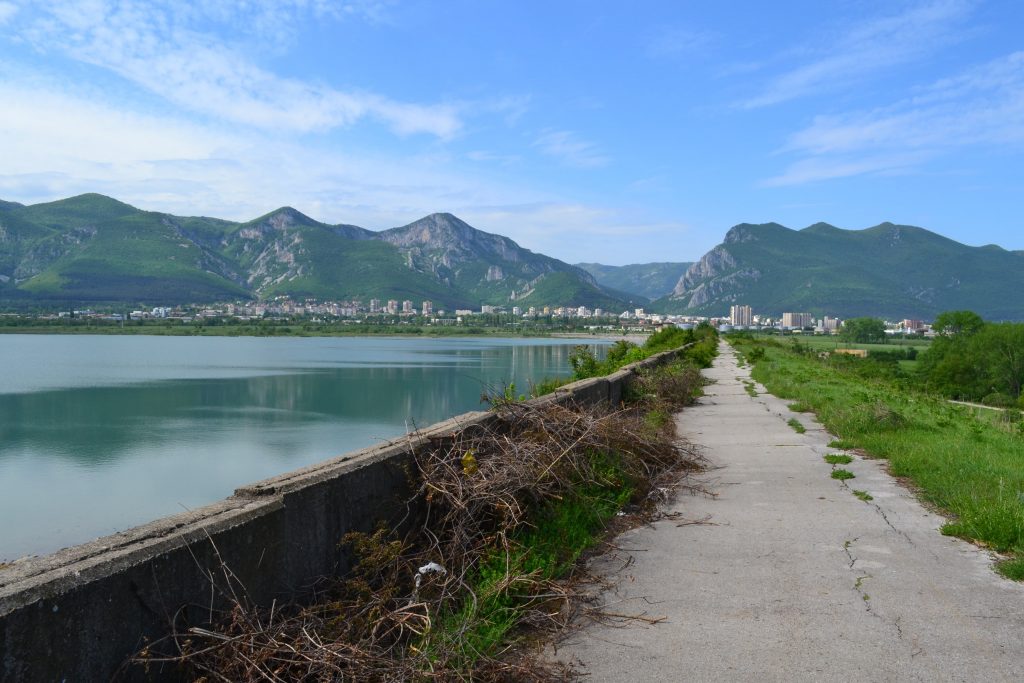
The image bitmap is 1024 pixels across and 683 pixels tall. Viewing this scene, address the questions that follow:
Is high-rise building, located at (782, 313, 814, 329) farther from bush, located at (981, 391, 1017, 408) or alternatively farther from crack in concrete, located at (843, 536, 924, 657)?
crack in concrete, located at (843, 536, 924, 657)

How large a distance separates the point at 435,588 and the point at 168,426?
106 ft

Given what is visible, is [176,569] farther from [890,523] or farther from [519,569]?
[890,523]

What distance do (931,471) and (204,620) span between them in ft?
27.1

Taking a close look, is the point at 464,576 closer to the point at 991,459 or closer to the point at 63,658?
the point at 63,658

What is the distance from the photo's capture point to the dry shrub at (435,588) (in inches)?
142

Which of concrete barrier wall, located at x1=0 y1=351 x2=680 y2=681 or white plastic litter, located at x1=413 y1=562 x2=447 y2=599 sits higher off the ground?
concrete barrier wall, located at x1=0 y1=351 x2=680 y2=681

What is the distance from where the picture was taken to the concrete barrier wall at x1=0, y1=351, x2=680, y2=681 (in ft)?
9.41

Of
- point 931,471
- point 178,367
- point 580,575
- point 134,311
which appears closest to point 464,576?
point 580,575

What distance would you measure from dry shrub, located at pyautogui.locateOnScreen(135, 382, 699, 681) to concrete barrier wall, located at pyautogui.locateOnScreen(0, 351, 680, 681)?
11cm

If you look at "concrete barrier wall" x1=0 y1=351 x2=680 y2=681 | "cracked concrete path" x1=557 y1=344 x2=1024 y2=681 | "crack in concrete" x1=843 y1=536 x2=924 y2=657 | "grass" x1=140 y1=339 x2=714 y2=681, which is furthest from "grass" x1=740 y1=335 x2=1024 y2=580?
"concrete barrier wall" x1=0 y1=351 x2=680 y2=681

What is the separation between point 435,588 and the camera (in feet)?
16.6

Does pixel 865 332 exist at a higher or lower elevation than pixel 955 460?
lower

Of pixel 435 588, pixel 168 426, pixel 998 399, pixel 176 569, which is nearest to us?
pixel 176 569

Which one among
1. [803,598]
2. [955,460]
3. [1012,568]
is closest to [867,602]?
[803,598]
